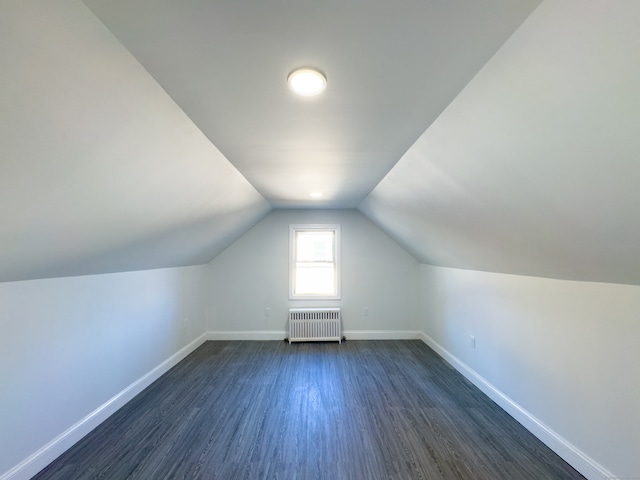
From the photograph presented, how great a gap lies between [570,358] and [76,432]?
3.80 m

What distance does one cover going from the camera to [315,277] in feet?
16.9

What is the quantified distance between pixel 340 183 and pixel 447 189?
1.29 meters

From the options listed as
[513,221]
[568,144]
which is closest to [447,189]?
[513,221]

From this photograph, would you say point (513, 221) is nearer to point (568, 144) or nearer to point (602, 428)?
point (568, 144)

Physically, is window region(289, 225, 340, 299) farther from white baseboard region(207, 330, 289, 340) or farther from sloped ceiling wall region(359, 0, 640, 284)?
sloped ceiling wall region(359, 0, 640, 284)

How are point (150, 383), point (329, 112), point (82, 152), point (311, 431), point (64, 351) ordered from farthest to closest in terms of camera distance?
point (150, 383), point (311, 431), point (64, 351), point (329, 112), point (82, 152)

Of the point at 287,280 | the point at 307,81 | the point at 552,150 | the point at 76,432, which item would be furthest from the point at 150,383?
the point at 552,150

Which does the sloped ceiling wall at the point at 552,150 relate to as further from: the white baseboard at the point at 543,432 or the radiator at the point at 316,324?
the radiator at the point at 316,324

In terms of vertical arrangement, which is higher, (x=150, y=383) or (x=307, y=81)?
(x=307, y=81)

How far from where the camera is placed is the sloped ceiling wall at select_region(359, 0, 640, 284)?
89cm

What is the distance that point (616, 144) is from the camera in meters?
1.05

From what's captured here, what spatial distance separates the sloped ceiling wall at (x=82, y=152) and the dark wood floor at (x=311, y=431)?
1.44 m

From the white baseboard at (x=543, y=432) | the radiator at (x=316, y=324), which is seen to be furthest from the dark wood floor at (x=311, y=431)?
the radiator at (x=316, y=324)

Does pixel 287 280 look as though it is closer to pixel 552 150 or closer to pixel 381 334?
pixel 381 334
